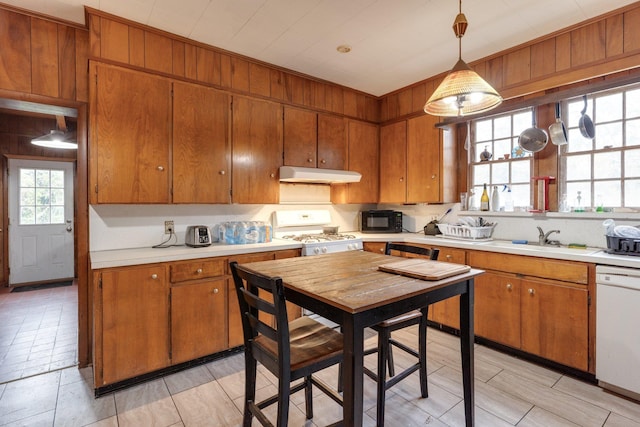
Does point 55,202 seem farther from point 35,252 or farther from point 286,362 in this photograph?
point 286,362

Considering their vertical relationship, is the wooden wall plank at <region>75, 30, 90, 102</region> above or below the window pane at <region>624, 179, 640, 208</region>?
above

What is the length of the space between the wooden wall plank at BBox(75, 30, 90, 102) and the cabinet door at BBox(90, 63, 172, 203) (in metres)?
0.22

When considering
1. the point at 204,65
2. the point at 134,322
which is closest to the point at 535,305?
the point at 134,322

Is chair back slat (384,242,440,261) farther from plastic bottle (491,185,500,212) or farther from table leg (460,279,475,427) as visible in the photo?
plastic bottle (491,185,500,212)

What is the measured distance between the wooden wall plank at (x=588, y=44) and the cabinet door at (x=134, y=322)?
3555 millimetres

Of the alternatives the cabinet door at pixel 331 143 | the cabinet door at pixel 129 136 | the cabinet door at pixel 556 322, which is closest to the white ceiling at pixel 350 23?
the cabinet door at pixel 129 136

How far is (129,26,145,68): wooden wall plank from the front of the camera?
2.44 meters

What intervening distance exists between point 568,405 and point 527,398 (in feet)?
0.72

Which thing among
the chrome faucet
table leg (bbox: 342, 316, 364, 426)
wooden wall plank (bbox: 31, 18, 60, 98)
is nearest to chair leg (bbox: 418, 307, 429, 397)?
table leg (bbox: 342, 316, 364, 426)

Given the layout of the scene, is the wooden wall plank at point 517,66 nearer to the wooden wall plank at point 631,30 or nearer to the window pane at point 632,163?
the wooden wall plank at point 631,30

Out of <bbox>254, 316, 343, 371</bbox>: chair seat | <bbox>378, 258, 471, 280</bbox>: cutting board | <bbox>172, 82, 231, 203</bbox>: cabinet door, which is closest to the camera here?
<bbox>254, 316, 343, 371</bbox>: chair seat

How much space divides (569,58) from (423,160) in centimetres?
148

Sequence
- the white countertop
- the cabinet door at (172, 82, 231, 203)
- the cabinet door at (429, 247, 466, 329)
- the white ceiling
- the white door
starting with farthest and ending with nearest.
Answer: the white door < the cabinet door at (429, 247, 466, 329) < the cabinet door at (172, 82, 231, 203) < the white ceiling < the white countertop

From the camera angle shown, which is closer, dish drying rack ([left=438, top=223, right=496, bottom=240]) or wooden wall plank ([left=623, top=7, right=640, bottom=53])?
wooden wall plank ([left=623, top=7, right=640, bottom=53])
